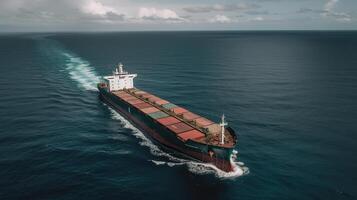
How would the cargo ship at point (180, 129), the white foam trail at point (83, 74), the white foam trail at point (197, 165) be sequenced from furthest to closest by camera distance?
the white foam trail at point (83, 74) → the cargo ship at point (180, 129) → the white foam trail at point (197, 165)

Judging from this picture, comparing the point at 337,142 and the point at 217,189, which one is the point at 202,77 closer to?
the point at 337,142

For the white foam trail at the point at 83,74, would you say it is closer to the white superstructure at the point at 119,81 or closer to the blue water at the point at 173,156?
the blue water at the point at 173,156

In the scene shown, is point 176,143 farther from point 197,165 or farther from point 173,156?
point 197,165

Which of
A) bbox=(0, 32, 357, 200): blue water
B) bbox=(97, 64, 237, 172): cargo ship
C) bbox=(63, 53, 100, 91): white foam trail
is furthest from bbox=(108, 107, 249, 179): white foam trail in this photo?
bbox=(63, 53, 100, 91): white foam trail

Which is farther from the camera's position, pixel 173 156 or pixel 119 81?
pixel 119 81

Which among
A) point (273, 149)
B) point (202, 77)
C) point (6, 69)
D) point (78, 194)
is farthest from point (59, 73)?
point (273, 149)

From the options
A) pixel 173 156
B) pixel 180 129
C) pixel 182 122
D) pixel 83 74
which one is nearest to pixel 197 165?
pixel 173 156

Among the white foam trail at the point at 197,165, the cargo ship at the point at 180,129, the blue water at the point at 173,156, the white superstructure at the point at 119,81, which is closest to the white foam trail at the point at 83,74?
the blue water at the point at 173,156
